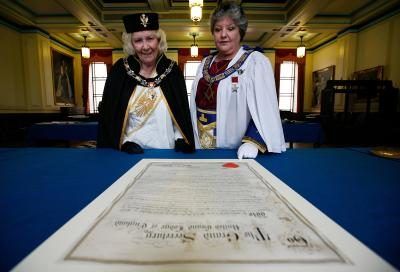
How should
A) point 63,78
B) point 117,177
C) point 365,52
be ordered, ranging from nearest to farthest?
point 117,177 → point 365,52 → point 63,78

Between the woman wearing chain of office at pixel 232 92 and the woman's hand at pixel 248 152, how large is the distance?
17cm

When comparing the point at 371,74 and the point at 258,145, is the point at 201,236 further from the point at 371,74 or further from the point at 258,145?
the point at 371,74

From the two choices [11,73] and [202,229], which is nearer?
[202,229]

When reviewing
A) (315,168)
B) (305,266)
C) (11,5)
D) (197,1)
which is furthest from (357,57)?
(11,5)

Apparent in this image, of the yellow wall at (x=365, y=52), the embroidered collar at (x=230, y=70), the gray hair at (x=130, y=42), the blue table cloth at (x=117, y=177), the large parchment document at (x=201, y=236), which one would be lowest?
the blue table cloth at (x=117, y=177)

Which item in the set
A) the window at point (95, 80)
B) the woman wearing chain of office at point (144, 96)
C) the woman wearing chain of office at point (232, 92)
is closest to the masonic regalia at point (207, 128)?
the woman wearing chain of office at point (232, 92)

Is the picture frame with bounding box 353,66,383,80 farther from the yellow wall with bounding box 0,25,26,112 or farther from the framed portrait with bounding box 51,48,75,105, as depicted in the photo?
the yellow wall with bounding box 0,25,26,112

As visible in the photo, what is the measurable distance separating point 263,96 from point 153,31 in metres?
0.88

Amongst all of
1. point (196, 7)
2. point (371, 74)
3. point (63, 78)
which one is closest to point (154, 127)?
point (196, 7)

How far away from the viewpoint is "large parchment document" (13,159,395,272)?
314 millimetres

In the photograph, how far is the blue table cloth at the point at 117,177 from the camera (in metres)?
0.40

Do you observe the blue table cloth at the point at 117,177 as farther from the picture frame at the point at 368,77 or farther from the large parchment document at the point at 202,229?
the picture frame at the point at 368,77

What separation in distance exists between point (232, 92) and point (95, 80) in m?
11.0

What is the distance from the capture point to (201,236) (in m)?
0.38
